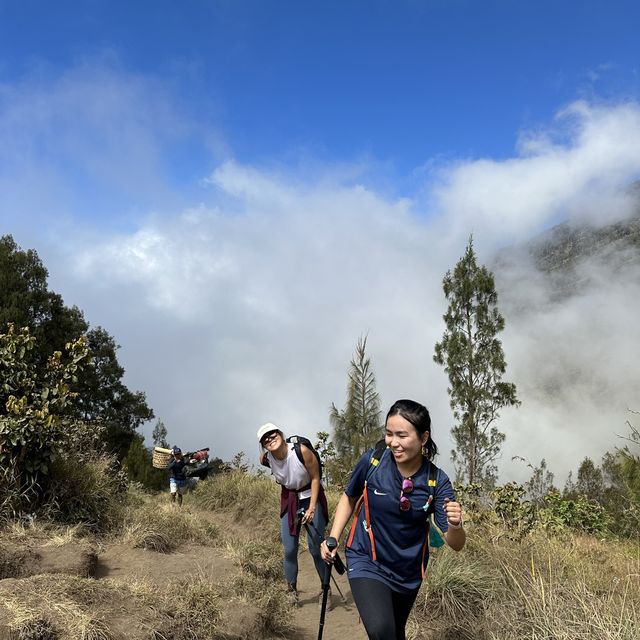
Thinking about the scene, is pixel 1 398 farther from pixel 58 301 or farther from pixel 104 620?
pixel 58 301

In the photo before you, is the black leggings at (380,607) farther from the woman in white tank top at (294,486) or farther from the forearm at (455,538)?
the woman in white tank top at (294,486)

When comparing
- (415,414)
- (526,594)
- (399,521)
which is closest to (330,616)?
(526,594)

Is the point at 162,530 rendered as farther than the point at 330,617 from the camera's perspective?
Yes

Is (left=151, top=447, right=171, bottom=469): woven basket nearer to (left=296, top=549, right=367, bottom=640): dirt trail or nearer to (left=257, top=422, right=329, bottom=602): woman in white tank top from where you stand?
(left=296, top=549, right=367, bottom=640): dirt trail

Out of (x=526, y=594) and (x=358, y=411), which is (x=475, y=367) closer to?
(x=358, y=411)

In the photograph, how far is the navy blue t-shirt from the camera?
118 inches

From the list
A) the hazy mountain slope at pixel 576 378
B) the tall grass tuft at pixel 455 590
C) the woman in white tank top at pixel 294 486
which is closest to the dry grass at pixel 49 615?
the woman in white tank top at pixel 294 486

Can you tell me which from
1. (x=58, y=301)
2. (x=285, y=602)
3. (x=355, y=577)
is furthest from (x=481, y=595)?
(x=58, y=301)

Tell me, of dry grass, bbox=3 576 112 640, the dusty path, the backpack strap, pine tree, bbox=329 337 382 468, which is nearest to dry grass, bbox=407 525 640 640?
the dusty path

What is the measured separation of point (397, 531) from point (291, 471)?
214 cm

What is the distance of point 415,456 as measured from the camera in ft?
10.1

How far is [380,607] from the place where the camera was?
288 centimetres

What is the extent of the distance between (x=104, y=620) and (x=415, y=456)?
2.25 metres

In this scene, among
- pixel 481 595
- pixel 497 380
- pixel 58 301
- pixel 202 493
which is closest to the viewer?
pixel 481 595
